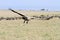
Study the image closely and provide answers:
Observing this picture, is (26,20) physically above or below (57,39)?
below

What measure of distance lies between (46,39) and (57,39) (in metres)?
0.56

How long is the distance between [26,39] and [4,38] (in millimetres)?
1139

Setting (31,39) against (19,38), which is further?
(19,38)

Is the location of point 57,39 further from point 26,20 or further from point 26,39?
point 26,20

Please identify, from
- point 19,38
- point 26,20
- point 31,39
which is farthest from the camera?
point 26,20

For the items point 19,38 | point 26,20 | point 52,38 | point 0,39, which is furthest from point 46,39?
point 26,20

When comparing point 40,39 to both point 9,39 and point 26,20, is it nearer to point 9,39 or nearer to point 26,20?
point 9,39

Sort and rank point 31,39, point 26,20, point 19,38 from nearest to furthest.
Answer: point 31,39, point 19,38, point 26,20

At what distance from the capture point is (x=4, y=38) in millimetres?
13820

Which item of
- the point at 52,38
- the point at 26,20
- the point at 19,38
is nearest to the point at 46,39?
the point at 52,38

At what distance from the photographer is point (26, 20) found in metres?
25.0

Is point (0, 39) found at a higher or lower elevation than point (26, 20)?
higher

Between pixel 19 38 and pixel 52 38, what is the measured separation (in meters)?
1.70

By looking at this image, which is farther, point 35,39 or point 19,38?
point 19,38
